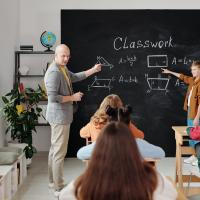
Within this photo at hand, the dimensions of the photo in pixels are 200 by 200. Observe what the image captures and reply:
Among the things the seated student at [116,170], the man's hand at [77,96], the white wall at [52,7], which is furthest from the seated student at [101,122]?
the white wall at [52,7]

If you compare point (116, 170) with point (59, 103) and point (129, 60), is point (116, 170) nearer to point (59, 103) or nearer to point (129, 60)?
point (59, 103)

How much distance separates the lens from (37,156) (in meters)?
6.54

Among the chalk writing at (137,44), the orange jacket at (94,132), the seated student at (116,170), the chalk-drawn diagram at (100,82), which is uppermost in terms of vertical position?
the chalk writing at (137,44)

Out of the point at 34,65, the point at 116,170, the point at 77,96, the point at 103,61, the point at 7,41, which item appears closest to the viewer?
the point at 116,170

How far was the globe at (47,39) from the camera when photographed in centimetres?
631

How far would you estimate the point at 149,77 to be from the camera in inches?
255

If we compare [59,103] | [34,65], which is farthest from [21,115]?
[34,65]

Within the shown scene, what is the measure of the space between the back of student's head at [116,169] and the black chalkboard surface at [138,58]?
476 cm

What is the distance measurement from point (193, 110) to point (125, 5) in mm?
1838

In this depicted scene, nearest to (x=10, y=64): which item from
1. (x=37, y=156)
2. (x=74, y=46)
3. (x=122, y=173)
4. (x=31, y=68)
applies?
(x=31, y=68)

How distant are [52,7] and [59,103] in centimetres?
235

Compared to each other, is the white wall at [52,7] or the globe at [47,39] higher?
the white wall at [52,7]

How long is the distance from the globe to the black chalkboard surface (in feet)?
0.50

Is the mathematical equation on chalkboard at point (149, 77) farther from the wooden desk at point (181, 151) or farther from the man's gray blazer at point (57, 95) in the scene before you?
the man's gray blazer at point (57, 95)
